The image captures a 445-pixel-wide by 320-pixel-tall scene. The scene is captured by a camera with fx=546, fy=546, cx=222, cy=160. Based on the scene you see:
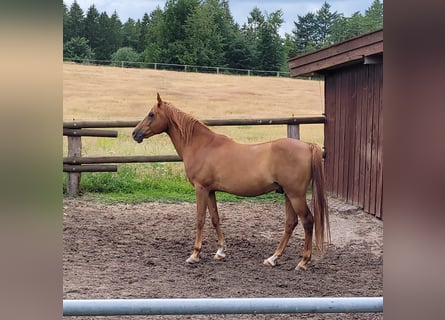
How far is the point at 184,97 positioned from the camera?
1105 cm

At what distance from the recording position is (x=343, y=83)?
5402 millimetres

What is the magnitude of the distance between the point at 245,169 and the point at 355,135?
1.75m

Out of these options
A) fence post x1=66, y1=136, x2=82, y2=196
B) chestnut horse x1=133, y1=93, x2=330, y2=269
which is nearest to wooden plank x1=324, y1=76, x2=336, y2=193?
chestnut horse x1=133, y1=93, x2=330, y2=269

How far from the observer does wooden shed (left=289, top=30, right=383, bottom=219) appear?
14.9 ft

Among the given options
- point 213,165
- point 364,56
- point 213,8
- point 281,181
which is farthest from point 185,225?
point 213,8

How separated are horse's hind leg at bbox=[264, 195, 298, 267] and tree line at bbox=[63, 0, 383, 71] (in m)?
2.21

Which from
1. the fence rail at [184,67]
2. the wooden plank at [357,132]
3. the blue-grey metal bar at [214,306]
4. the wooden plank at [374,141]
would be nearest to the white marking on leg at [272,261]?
the wooden plank at [374,141]

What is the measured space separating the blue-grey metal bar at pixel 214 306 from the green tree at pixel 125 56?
10.3m

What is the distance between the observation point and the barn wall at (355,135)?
182 inches

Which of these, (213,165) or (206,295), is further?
(213,165)

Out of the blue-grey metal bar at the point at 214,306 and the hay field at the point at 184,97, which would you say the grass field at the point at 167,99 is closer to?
the hay field at the point at 184,97

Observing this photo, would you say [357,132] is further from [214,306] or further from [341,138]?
[214,306]
